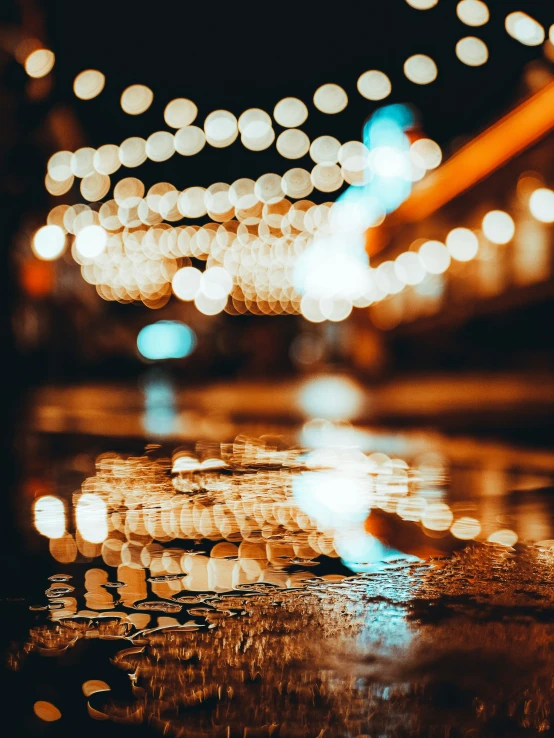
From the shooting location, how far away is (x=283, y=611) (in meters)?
4.07

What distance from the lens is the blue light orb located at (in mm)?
60656

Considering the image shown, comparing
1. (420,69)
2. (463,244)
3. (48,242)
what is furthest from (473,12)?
(463,244)

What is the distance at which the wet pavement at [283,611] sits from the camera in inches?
114

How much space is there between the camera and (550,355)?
1335 inches

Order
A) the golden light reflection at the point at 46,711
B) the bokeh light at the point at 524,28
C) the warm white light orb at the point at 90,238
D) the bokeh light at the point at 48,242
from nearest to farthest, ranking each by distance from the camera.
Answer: the golden light reflection at the point at 46,711 → the bokeh light at the point at 524,28 → the bokeh light at the point at 48,242 → the warm white light orb at the point at 90,238

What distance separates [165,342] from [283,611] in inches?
2256

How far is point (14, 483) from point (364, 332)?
35.0m

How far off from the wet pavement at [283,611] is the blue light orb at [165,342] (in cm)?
5256

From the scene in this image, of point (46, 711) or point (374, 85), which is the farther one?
point (374, 85)

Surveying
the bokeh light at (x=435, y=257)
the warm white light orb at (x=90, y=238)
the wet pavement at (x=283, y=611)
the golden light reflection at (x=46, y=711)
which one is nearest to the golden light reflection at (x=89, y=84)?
the wet pavement at (x=283, y=611)

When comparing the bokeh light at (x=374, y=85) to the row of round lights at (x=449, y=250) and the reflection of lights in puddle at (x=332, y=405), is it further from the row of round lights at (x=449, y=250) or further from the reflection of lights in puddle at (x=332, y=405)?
the row of round lights at (x=449, y=250)

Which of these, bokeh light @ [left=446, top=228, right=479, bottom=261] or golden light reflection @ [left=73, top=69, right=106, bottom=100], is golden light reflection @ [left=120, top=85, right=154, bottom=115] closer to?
golden light reflection @ [left=73, top=69, right=106, bottom=100]

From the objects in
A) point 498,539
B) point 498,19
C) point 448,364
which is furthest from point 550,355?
point 498,539

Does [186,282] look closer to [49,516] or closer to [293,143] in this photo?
[293,143]
